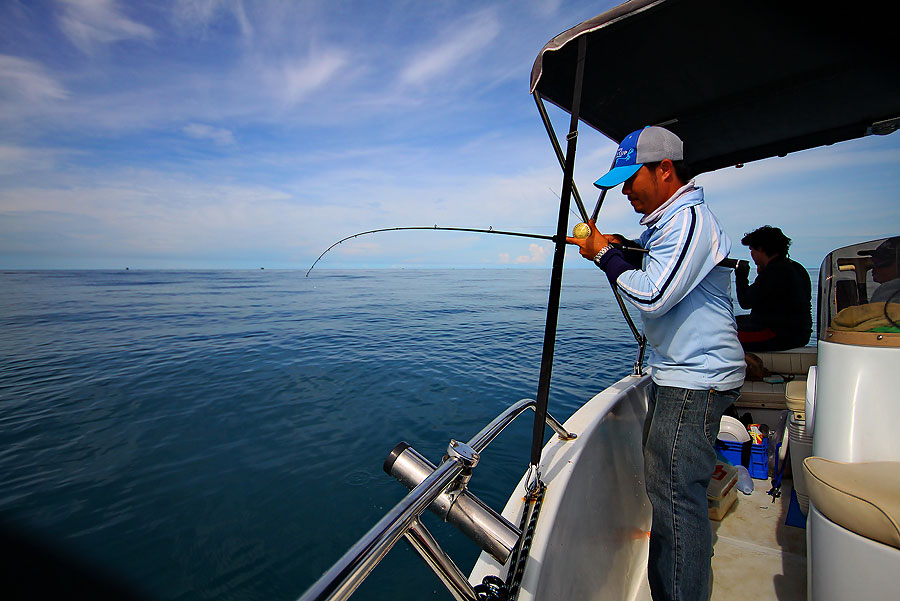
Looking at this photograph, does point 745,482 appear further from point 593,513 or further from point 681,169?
point 681,169

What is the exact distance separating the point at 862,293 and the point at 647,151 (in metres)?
1.26

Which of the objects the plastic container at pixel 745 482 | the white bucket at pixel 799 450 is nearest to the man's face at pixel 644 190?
the white bucket at pixel 799 450

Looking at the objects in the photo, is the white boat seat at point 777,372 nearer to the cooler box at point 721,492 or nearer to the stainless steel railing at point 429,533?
the cooler box at point 721,492

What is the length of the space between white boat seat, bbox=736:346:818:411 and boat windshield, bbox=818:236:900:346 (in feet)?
5.48

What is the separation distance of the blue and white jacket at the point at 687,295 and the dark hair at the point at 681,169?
0.15 m

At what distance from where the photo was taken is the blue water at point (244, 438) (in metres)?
3.03

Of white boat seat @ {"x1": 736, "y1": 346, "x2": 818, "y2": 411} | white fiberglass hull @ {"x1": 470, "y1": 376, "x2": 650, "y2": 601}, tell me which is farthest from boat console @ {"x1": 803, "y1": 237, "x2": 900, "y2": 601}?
white boat seat @ {"x1": 736, "y1": 346, "x2": 818, "y2": 411}

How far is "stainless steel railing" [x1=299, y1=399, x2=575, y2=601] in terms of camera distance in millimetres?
704

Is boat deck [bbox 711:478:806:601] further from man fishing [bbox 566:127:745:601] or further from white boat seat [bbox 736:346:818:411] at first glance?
white boat seat [bbox 736:346:818:411]

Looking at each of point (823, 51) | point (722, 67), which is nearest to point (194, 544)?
point (722, 67)

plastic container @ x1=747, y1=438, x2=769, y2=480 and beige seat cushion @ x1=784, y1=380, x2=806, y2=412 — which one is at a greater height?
beige seat cushion @ x1=784, y1=380, x2=806, y2=412

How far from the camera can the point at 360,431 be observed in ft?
16.3

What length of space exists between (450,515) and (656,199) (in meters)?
1.35

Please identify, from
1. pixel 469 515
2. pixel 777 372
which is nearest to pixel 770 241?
pixel 777 372
